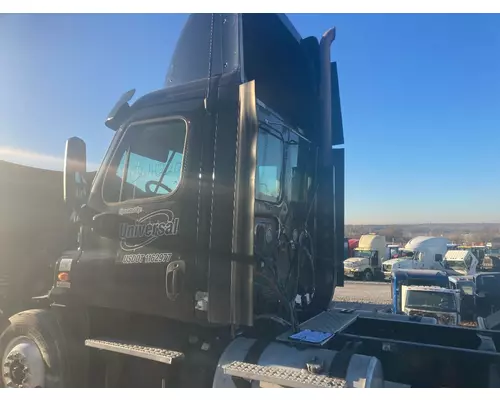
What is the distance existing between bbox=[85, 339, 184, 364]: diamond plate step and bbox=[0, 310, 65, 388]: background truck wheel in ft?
0.85

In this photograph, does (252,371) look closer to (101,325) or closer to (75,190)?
(101,325)

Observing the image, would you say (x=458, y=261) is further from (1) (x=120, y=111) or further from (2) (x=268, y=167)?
(1) (x=120, y=111)

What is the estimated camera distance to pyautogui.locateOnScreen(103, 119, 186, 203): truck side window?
267 cm

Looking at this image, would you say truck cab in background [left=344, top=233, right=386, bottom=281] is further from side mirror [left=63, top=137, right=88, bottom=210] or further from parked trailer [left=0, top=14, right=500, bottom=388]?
side mirror [left=63, top=137, right=88, bottom=210]

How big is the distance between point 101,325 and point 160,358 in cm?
69

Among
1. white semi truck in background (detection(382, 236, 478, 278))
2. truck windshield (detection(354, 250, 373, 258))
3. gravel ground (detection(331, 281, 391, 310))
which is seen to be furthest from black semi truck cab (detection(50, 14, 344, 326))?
truck windshield (detection(354, 250, 373, 258))

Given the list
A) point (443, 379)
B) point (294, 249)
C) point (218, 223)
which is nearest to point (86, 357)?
point (218, 223)

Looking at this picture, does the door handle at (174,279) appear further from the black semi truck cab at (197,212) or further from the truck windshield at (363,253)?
the truck windshield at (363,253)

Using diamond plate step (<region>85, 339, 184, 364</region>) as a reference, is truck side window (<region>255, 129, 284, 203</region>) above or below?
above

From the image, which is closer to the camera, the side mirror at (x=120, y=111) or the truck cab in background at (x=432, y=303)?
the side mirror at (x=120, y=111)

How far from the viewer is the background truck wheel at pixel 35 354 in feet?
9.35

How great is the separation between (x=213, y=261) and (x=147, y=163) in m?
0.85

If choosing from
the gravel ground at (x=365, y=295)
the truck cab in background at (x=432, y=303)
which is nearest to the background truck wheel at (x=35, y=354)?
the truck cab in background at (x=432, y=303)

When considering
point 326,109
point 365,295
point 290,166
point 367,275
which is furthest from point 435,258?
point 290,166
